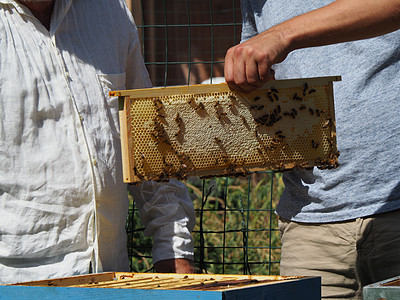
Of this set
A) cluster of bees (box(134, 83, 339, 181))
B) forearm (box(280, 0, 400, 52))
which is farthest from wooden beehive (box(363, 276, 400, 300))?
forearm (box(280, 0, 400, 52))

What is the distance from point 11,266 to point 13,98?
0.53 meters

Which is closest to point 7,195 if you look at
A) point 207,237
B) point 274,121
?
point 274,121

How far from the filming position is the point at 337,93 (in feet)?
7.49

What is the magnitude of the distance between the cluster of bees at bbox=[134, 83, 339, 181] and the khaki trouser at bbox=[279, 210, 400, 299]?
1.31 ft

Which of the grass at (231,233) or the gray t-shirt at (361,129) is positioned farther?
the grass at (231,233)

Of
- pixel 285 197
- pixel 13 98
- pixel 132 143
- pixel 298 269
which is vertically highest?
pixel 13 98

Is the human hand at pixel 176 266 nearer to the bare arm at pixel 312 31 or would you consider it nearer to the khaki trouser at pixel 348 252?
the khaki trouser at pixel 348 252

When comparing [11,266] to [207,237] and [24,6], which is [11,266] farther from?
[207,237]

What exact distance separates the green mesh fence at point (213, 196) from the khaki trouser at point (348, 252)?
2.21 feet

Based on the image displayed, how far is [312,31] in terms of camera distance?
1800 mm

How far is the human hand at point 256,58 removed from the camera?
178cm

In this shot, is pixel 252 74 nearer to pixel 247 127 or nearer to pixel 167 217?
pixel 247 127

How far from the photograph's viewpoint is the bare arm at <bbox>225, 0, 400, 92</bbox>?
1.79m

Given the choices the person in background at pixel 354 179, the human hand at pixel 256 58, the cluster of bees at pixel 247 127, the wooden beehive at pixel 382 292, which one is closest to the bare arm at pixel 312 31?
the human hand at pixel 256 58
